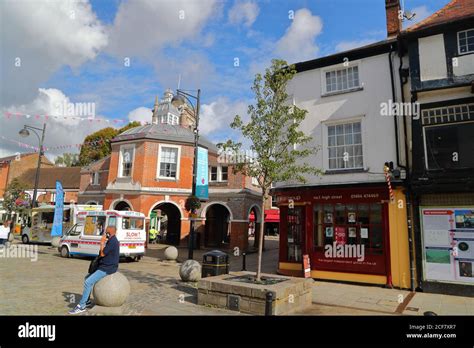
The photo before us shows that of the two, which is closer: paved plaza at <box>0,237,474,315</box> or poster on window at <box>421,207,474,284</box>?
paved plaza at <box>0,237,474,315</box>

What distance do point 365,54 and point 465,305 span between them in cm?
955

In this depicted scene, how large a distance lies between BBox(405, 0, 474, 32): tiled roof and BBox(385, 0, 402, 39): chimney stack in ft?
4.24

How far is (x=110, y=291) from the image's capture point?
23.9ft

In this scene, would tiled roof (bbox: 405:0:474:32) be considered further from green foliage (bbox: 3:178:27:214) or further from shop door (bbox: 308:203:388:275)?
green foliage (bbox: 3:178:27:214)

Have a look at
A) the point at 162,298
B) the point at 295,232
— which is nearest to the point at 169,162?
the point at 295,232

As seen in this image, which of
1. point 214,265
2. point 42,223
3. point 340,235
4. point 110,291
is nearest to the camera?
point 110,291

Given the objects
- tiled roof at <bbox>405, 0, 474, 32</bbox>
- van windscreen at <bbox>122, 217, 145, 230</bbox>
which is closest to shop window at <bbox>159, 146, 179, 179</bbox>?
van windscreen at <bbox>122, 217, 145, 230</bbox>

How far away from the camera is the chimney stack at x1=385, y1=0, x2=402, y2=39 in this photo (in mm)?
14078

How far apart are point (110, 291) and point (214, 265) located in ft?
13.3

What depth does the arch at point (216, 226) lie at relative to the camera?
28094 mm

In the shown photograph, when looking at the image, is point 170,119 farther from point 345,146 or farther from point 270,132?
point 270,132
